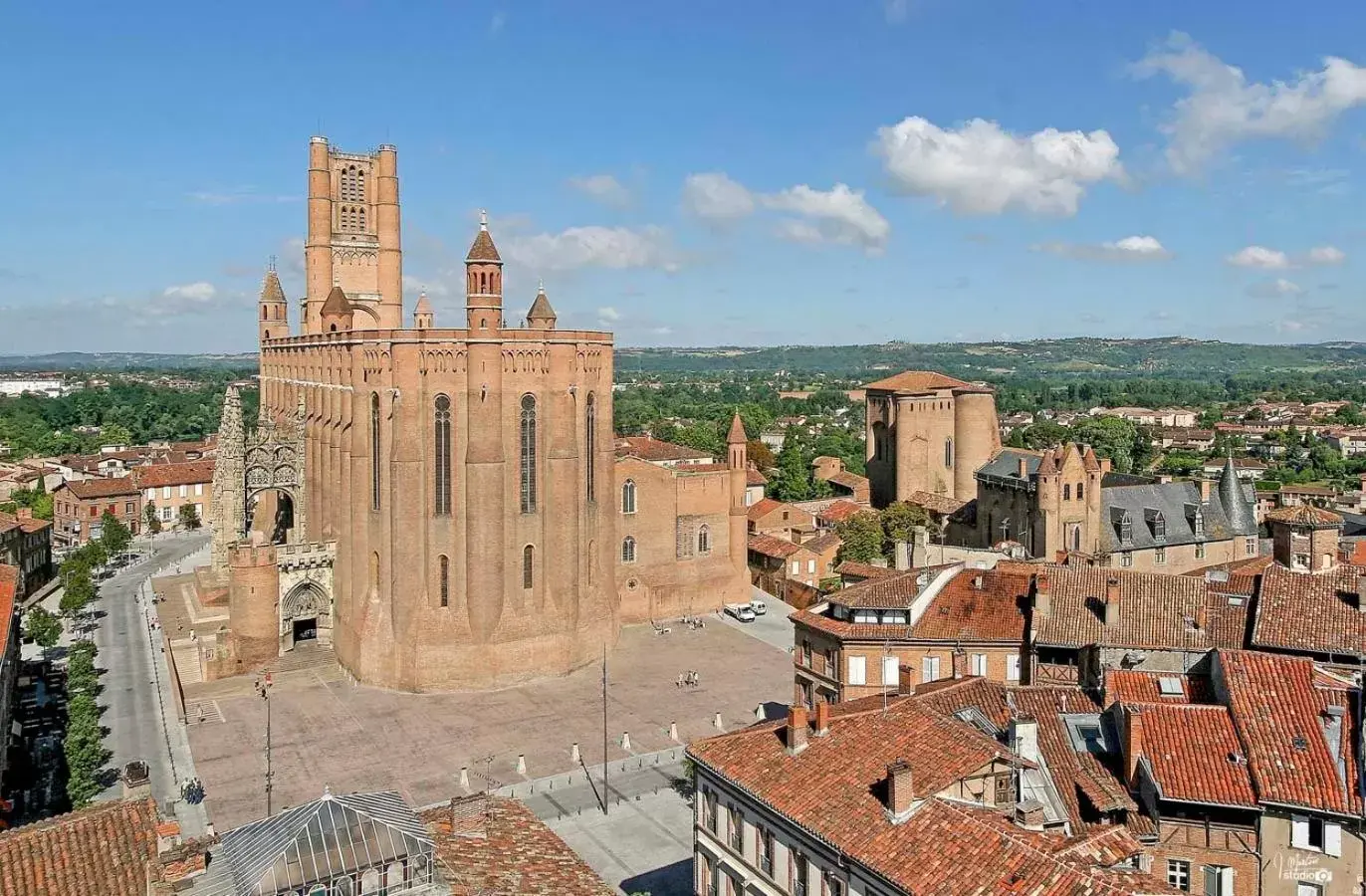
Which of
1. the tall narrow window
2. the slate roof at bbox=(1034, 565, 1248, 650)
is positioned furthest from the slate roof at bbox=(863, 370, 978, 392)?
the slate roof at bbox=(1034, 565, 1248, 650)

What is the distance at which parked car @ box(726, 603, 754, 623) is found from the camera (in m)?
71.6

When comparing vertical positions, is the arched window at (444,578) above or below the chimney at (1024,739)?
below

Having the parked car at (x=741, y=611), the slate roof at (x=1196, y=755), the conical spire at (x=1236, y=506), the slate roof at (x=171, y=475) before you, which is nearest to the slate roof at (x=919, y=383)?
the conical spire at (x=1236, y=506)

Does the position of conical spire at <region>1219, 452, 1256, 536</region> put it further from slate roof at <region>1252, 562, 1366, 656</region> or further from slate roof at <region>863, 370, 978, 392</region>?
slate roof at <region>1252, 562, 1366, 656</region>

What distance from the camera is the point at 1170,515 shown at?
2977 inches

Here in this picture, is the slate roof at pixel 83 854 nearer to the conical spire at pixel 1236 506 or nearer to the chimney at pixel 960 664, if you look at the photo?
the chimney at pixel 960 664

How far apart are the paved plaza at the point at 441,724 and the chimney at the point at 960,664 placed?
12.3 metres

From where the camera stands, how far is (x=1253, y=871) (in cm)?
2652

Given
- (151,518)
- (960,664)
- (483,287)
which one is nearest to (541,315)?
(483,287)

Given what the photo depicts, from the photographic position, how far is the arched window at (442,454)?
5653 cm

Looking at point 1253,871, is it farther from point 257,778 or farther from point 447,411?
point 447,411

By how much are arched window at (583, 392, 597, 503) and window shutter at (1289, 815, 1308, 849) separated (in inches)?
1614

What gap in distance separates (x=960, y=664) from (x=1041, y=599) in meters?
4.13

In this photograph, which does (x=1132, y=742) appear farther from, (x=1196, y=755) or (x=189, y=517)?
(x=189, y=517)
